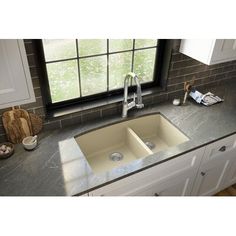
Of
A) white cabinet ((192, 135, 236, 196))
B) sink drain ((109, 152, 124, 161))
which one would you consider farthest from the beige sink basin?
white cabinet ((192, 135, 236, 196))

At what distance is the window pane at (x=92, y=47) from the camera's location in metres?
1.57

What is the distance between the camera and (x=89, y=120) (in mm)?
1777

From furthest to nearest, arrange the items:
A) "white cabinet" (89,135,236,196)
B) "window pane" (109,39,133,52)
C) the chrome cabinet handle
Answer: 1. the chrome cabinet handle
2. "window pane" (109,39,133,52)
3. "white cabinet" (89,135,236,196)

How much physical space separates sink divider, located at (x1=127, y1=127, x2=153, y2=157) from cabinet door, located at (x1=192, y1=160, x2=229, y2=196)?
530 millimetres

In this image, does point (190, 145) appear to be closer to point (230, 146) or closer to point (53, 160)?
point (230, 146)

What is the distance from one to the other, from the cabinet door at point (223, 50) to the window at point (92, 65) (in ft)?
1.38

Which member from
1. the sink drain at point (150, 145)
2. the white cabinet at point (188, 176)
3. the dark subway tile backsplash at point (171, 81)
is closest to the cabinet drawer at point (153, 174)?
the white cabinet at point (188, 176)


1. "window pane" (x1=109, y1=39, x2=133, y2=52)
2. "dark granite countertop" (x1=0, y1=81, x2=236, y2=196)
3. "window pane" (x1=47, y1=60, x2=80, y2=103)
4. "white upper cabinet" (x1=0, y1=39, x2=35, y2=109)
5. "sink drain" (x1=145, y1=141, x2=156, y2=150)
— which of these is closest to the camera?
"white upper cabinet" (x1=0, y1=39, x2=35, y2=109)

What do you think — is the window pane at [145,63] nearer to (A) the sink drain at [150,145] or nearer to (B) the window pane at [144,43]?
(B) the window pane at [144,43]

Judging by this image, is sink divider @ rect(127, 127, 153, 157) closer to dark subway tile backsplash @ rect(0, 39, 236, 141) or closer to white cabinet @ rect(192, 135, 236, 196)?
dark subway tile backsplash @ rect(0, 39, 236, 141)

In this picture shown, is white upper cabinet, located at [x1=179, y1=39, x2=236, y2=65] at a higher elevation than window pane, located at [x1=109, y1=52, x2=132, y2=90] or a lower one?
higher

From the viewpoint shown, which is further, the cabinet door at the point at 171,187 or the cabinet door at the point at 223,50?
the cabinet door at the point at 223,50

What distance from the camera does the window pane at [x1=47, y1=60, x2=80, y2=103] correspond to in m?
1.56

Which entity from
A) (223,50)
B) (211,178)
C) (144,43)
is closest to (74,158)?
(144,43)
